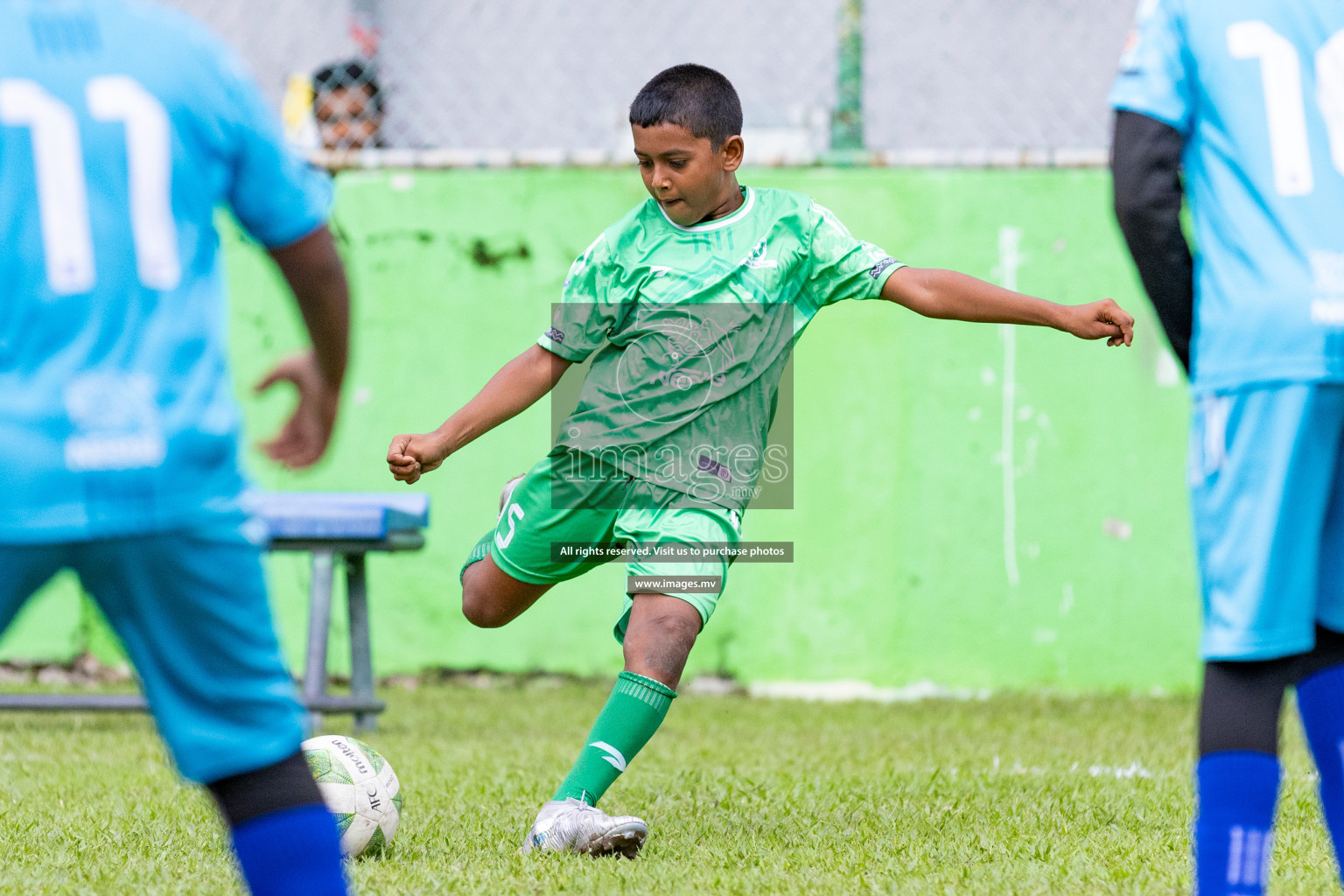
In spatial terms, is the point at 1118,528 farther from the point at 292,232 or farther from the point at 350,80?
the point at 292,232

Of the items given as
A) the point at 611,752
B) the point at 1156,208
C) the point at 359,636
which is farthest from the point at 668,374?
the point at 359,636

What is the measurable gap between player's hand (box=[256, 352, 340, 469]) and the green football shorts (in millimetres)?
1420

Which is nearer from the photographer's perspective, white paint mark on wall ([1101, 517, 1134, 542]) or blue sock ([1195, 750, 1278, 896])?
blue sock ([1195, 750, 1278, 896])

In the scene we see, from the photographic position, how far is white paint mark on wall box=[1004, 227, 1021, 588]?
6836mm

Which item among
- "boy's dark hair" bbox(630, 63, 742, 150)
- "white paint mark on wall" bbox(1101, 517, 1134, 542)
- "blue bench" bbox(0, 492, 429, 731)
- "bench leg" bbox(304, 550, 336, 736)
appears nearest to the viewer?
"boy's dark hair" bbox(630, 63, 742, 150)

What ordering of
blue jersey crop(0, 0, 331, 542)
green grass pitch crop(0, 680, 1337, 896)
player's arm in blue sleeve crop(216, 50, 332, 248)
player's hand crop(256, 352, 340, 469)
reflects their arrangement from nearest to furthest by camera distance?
1. blue jersey crop(0, 0, 331, 542)
2. player's arm in blue sleeve crop(216, 50, 332, 248)
3. player's hand crop(256, 352, 340, 469)
4. green grass pitch crop(0, 680, 1337, 896)

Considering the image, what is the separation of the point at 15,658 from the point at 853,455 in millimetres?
4052

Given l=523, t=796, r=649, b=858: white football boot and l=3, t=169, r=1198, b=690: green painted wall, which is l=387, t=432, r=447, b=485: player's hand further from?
l=3, t=169, r=1198, b=690: green painted wall

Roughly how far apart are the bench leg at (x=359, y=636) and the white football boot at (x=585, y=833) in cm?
253

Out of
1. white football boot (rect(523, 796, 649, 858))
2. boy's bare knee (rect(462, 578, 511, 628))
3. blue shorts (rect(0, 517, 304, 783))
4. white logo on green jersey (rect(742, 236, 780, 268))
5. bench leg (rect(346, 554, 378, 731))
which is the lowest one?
bench leg (rect(346, 554, 378, 731))

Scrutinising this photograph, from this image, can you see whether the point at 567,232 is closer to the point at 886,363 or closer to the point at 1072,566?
the point at 886,363

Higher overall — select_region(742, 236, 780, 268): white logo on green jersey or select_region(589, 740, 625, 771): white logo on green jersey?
select_region(742, 236, 780, 268): white logo on green jersey

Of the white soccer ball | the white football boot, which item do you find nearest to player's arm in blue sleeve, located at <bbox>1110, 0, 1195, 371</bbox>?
the white football boot

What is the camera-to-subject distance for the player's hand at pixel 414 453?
3416mm
